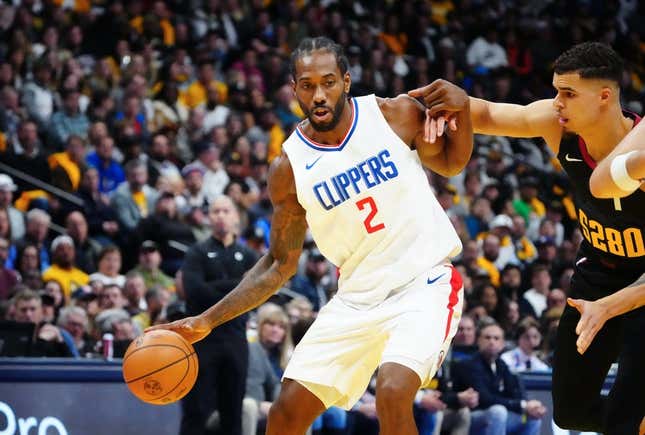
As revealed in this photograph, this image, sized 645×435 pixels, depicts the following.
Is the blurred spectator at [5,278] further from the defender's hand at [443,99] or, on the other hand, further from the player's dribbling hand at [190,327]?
the defender's hand at [443,99]

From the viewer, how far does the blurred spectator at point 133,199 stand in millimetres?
12492

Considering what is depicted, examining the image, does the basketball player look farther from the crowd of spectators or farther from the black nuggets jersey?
the crowd of spectators

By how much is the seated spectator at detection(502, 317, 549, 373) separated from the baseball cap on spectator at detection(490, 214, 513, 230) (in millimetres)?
3737

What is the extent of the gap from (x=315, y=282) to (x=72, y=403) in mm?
4302

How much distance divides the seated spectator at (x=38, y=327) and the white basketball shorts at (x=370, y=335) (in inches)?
162

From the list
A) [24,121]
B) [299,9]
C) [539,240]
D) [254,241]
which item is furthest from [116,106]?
[539,240]

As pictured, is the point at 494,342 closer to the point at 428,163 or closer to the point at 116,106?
the point at 428,163

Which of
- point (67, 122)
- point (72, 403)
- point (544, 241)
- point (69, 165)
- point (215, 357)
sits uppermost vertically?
point (67, 122)

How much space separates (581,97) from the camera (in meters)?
5.61

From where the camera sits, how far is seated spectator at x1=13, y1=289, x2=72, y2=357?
9320 millimetres

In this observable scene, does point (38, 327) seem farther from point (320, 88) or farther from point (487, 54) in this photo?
point (487, 54)

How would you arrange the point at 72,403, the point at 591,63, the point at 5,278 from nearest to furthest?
the point at 591,63
the point at 72,403
the point at 5,278

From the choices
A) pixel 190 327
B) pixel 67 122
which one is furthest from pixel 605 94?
pixel 67 122

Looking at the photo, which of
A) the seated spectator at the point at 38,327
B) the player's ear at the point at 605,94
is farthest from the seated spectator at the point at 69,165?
the player's ear at the point at 605,94
